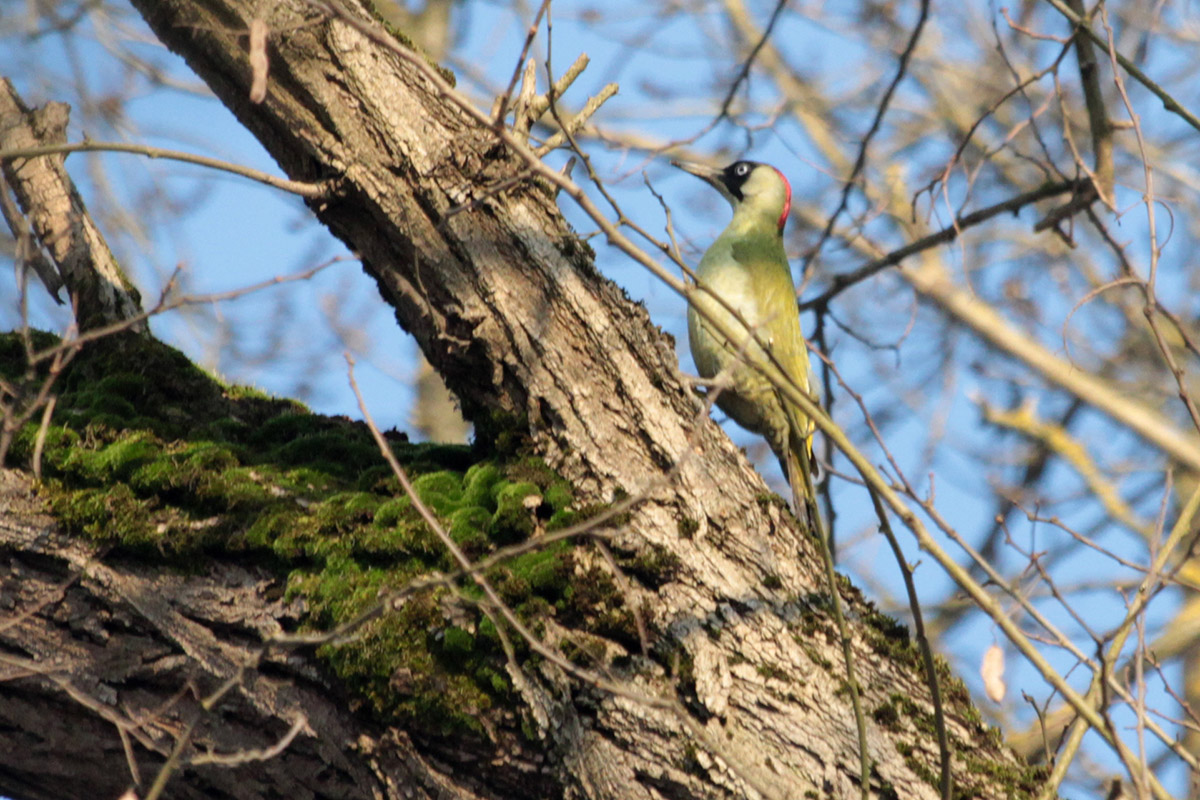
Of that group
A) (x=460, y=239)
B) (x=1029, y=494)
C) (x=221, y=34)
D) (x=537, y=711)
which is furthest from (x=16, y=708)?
(x=1029, y=494)

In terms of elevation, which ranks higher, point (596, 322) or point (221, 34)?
point (221, 34)

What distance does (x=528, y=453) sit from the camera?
3.21m

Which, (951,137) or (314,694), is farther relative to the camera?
(951,137)

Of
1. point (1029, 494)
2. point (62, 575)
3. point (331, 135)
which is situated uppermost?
point (1029, 494)

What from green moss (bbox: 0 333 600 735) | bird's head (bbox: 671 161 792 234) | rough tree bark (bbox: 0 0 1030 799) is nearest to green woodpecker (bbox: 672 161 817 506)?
bird's head (bbox: 671 161 792 234)

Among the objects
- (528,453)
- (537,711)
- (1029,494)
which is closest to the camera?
(537,711)

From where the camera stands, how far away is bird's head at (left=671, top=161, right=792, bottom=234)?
636 cm

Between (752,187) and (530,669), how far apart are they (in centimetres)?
436

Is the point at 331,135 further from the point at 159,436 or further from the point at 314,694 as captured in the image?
the point at 314,694

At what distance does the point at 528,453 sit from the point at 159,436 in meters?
1.09

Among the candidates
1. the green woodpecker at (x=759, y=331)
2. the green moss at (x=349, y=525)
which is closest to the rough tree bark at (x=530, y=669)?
the green moss at (x=349, y=525)

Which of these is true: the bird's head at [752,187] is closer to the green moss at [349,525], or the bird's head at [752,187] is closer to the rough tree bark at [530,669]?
the rough tree bark at [530,669]

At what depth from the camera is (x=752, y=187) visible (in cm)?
652

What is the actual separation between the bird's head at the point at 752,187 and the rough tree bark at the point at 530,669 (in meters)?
3.18
